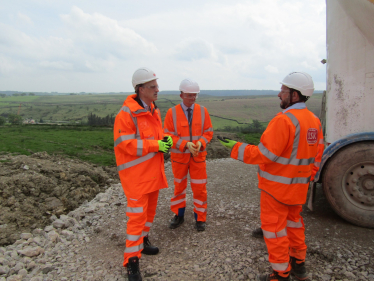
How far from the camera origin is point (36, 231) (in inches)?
170

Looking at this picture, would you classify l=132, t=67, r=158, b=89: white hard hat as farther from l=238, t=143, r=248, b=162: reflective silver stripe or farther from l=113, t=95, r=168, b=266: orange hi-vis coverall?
l=238, t=143, r=248, b=162: reflective silver stripe

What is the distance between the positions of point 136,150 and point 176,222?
1.99m

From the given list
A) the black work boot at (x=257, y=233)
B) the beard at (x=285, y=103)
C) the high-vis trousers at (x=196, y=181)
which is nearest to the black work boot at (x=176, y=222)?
the high-vis trousers at (x=196, y=181)

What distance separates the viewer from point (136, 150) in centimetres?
302

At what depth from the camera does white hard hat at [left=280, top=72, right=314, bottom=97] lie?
9.25ft

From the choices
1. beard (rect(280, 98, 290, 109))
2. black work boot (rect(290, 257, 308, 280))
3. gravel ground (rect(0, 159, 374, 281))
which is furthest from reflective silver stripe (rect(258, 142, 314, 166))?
gravel ground (rect(0, 159, 374, 281))

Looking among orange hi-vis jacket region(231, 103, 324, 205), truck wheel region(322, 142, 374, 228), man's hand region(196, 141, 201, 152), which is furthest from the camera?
man's hand region(196, 141, 201, 152)

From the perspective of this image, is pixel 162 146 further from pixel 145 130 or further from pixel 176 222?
pixel 176 222

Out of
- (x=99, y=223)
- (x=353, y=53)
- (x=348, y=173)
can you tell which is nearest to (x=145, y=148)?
(x=99, y=223)

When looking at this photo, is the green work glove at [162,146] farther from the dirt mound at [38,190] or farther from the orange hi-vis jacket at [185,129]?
the dirt mound at [38,190]

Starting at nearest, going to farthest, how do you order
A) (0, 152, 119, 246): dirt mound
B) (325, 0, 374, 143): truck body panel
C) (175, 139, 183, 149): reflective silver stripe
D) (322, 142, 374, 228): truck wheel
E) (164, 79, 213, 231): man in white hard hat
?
(325, 0, 374, 143): truck body panel → (322, 142, 374, 228): truck wheel → (175, 139, 183, 149): reflective silver stripe → (164, 79, 213, 231): man in white hard hat → (0, 152, 119, 246): dirt mound

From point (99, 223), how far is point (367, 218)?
14.2 ft

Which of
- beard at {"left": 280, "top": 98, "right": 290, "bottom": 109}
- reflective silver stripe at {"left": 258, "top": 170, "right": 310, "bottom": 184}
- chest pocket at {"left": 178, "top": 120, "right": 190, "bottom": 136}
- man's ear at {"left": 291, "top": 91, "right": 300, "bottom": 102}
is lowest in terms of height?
reflective silver stripe at {"left": 258, "top": 170, "right": 310, "bottom": 184}

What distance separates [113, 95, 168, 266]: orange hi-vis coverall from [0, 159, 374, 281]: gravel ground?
24.8 inches
